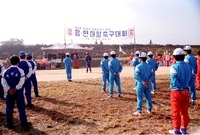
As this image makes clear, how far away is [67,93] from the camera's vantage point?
14719mm

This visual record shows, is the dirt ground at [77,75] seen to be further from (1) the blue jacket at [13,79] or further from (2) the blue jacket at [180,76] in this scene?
(2) the blue jacket at [180,76]

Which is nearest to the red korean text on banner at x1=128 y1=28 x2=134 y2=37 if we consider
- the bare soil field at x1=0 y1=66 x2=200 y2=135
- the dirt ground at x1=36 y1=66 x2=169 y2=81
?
the dirt ground at x1=36 y1=66 x2=169 y2=81

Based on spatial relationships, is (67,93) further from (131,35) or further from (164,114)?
(131,35)

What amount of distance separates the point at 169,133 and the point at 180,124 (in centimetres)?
48

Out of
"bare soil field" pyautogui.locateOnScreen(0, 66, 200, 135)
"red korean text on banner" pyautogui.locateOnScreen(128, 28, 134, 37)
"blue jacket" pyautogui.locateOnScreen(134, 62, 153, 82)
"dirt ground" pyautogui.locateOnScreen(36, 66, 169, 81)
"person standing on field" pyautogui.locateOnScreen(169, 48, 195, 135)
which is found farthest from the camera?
"red korean text on banner" pyautogui.locateOnScreen(128, 28, 134, 37)

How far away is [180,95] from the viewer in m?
7.50

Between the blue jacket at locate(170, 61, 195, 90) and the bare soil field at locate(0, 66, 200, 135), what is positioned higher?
the blue jacket at locate(170, 61, 195, 90)

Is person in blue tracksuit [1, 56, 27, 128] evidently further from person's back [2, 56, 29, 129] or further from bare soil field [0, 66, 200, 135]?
bare soil field [0, 66, 200, 135]

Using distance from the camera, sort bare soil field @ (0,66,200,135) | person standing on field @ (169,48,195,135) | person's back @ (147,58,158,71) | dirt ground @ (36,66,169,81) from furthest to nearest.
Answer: dirt ground @ (36,66,169,81), person's back @ (147,58,158,71), bare soil field @ (0,66,200,135), person standing on field @ (169,48,195,135)

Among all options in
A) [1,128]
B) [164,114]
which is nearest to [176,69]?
[164,114]

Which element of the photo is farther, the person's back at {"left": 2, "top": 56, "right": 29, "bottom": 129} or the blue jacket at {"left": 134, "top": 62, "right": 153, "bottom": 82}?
the blue jacket at {"left": 134, "top": 62, "right": 153, "bottom": 82}

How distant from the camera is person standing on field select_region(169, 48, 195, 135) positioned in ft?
24.6

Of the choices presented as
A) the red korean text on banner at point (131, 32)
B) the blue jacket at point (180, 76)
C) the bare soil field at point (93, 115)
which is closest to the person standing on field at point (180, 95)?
the blue jacket at point (180, 76)

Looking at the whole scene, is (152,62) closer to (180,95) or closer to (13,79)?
(180,95)
